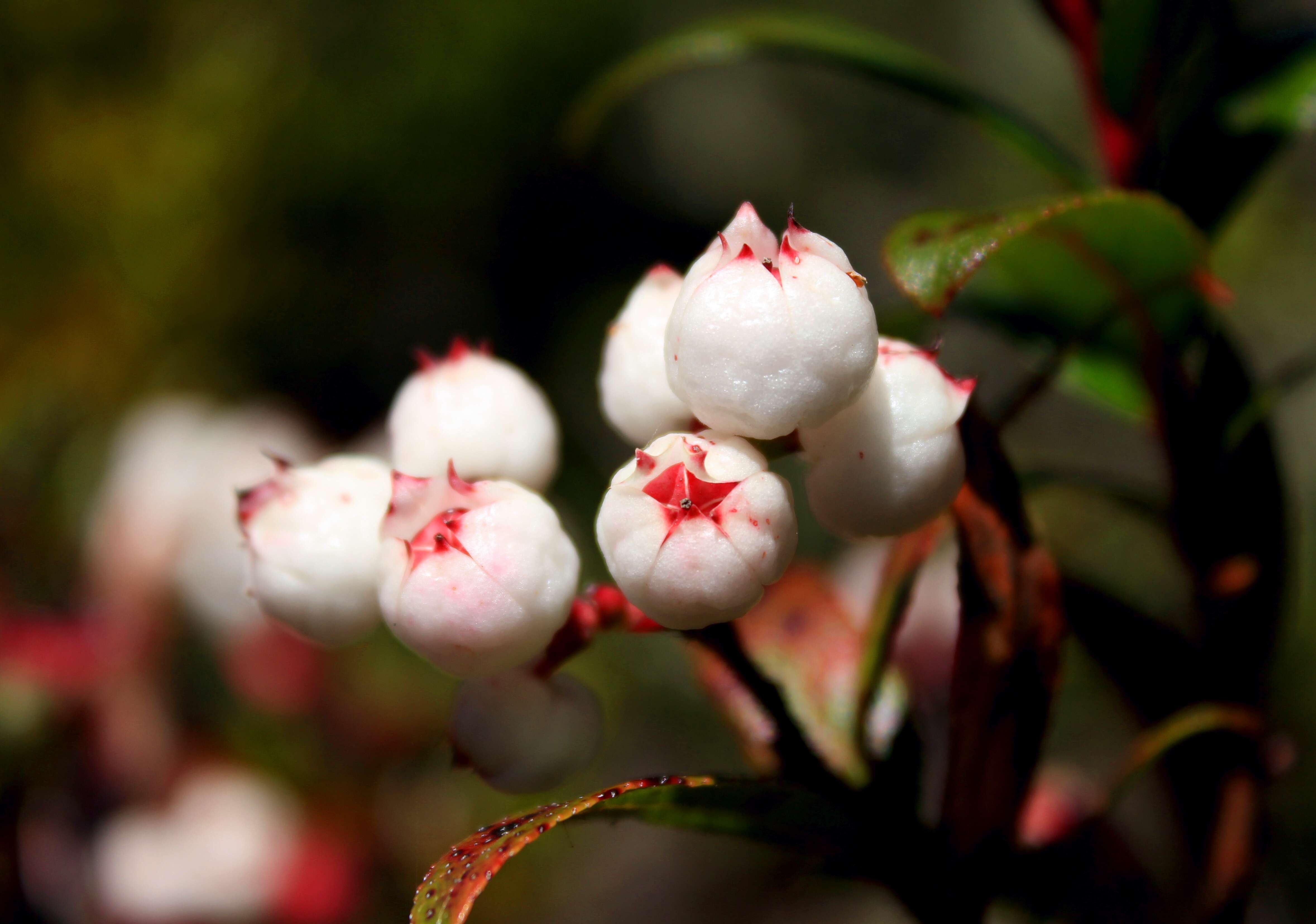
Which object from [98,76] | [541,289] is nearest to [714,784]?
[98,76]

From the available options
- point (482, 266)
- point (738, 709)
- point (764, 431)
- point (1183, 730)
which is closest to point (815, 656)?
point (738, 709)

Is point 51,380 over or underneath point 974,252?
underneath

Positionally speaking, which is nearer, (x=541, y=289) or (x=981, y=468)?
(x=981, y=468)

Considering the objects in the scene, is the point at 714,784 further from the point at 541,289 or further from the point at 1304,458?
the point at 541,289

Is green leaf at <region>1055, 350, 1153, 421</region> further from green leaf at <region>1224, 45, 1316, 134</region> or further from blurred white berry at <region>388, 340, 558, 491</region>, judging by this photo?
blurred white berry at <region>388, 340, 558, 491</region>

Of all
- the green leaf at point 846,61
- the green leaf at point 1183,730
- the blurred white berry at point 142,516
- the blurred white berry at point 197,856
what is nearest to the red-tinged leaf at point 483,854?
the green leaf at point 1183,730

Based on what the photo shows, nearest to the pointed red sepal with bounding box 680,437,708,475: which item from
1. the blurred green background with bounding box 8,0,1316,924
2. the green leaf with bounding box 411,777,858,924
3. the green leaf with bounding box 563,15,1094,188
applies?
the green leaf with bounding box 411,777,858,924
